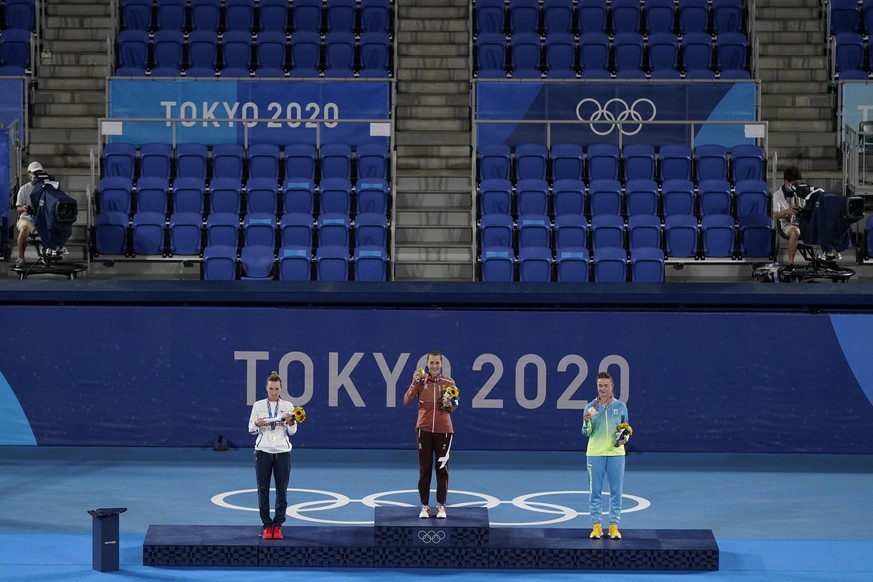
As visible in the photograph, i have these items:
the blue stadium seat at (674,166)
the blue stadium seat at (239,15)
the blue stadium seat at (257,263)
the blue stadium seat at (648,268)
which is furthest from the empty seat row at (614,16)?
the blue stadium seat at (257,263)

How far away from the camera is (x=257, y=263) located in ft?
63.6

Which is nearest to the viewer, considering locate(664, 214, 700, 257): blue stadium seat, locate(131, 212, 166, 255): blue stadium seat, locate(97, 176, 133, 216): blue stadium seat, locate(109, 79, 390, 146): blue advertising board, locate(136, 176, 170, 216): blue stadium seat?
locate(131, 212, 166, 255): blue stadium seat

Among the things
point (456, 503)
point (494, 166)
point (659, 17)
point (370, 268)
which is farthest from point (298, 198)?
point (659, 17)

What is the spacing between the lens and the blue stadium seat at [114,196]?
66.4 ft

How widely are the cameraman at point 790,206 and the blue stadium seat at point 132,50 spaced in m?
11.3

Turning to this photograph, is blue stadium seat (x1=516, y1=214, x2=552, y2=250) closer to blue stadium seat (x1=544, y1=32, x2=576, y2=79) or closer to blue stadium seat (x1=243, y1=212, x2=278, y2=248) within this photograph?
blue stadium seat (x1=243, y1=212, x2=278, y2=248)

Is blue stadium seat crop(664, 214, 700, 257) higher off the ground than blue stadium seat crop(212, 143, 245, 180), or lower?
A: lower

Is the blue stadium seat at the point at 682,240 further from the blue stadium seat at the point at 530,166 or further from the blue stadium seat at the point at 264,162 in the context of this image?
the blue stadium seat at the point at 264,162

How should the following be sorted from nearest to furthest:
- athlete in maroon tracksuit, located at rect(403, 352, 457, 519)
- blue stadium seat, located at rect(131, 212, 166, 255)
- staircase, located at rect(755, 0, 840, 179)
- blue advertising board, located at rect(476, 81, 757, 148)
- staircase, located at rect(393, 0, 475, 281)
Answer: athlete in maroon tracksuit, located at rect(403, 352, 457, 519), blue stadium seat, located at rect(131, 212, 166, 255), staircase, located at rect(393, 0, 475, 281), blue advertising board, located at rect(476, 81, 757, 148), staircase, located at rect(755, 0, 840, 179)

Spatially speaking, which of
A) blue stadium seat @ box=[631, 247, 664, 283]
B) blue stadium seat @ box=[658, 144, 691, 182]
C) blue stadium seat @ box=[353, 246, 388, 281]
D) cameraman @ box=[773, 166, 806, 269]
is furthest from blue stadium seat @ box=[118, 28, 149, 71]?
cameraman @ box=[773, 166, 806, 269]

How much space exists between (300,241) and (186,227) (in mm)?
1735

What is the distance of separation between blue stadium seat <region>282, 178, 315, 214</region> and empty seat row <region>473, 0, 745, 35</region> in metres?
5.66

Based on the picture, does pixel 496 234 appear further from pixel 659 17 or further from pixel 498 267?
pixel 659 17

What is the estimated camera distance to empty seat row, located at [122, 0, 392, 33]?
2438 centimetres
